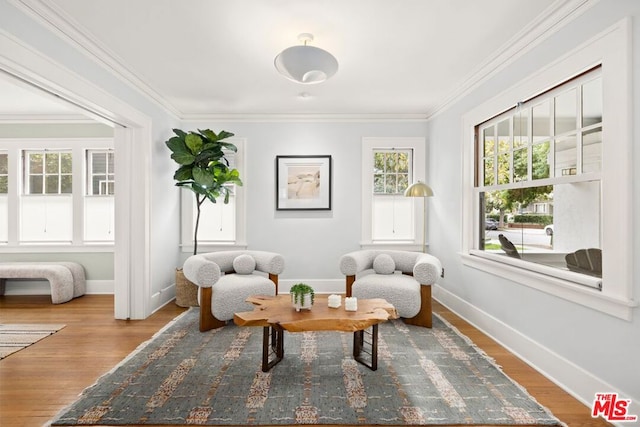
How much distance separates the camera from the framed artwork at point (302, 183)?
473 centimetres

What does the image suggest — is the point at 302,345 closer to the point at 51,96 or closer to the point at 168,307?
the point at 168,307

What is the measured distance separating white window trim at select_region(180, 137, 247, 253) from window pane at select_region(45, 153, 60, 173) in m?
1.88

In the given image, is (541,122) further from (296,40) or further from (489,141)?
(296,40)

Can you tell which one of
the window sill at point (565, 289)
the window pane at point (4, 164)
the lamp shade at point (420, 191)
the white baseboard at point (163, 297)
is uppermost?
the window pane at point (4, 164)

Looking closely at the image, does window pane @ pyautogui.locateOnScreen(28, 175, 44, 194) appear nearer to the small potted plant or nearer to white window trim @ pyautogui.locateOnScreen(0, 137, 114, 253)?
white window trim @ pyautogui.locateOnScreen(0, 137, 114, 253)

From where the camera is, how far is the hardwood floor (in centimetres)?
201

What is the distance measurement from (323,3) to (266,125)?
8.69 feet

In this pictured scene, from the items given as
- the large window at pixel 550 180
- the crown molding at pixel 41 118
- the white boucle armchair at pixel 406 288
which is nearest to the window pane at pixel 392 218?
the white boucle armchair at pixel 406 288

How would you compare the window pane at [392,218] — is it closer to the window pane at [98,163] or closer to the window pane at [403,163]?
the window pane at [403,163]

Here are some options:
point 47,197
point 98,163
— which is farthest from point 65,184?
point 98,163

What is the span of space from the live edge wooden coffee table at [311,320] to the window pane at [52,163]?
4.07m

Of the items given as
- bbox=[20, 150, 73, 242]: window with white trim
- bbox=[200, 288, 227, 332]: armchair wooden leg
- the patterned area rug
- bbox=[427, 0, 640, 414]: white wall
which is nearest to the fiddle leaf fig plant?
bbox=[200, 288, 227, 332]: armchair wooden leg

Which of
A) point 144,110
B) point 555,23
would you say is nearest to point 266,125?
point 144,110

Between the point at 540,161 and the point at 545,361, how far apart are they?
4.98ft
